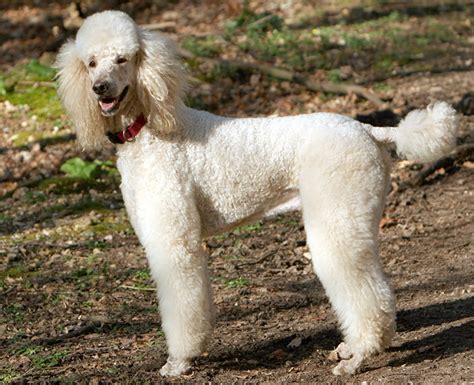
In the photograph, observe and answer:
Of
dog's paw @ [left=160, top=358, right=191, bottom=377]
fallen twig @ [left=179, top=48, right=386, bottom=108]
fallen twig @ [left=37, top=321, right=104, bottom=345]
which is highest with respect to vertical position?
fallen twig @ [left=179, top=48, right=386, bottom=108]

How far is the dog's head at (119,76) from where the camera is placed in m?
4.32

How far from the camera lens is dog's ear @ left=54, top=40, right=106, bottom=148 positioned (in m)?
4.47

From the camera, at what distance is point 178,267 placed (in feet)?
14.2

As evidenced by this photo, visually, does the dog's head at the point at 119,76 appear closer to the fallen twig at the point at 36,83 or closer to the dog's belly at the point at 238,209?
the dog's belly at the point at 238,209

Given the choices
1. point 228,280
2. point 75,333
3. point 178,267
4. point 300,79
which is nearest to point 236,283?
point 228,280

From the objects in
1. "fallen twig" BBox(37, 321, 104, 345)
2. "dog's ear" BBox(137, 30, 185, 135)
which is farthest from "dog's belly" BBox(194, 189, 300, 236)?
"fallen twig" BBox(37, 321, 104, 345)

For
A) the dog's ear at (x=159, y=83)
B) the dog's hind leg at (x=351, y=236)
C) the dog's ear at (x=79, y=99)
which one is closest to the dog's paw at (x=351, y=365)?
the dog's hind leg at (x=351, y=236)

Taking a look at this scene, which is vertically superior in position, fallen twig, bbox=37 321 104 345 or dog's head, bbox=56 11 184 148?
dog's head, bbox=56 11 184 148

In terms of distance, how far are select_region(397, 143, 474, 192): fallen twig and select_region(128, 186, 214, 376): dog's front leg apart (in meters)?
3.46

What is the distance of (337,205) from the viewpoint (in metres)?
4.19

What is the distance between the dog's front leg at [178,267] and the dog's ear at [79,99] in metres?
0.42

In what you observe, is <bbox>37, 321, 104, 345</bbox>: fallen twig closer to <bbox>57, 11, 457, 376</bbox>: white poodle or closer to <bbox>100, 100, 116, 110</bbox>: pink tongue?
<bbox>57, 11, 457, 376</bbox>: white poodle

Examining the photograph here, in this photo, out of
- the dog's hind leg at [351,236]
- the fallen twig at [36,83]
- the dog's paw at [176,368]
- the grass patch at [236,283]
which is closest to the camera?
the dog's hind leg at [351,236]

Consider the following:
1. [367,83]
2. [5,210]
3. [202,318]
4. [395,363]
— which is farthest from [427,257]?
[367,83]
